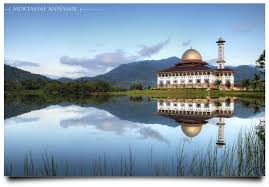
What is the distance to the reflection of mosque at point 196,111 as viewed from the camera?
6062mm

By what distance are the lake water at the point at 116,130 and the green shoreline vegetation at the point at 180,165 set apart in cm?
2

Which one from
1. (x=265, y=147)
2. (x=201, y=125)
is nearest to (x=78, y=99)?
(x=201, y=125)

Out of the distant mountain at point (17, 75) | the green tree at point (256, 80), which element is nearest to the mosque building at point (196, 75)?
the green tree at point (256, 80)

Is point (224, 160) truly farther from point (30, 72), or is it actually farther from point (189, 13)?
point (30, 72)

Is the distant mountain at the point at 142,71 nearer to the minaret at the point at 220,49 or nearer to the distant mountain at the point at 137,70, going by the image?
the distant mountain at the point at 137,70

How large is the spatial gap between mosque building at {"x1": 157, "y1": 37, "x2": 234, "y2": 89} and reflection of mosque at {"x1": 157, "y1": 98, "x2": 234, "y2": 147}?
38 centimetres

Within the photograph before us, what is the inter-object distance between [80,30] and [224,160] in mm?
2903

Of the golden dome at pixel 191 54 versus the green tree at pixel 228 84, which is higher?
the golden dome at pixel 191 54

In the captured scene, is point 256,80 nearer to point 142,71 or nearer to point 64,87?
point 142,71

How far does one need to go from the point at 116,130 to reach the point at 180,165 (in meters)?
1.45

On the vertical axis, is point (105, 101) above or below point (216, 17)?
below

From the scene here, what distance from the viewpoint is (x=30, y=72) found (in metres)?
6.14

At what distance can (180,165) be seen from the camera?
17.1 ft

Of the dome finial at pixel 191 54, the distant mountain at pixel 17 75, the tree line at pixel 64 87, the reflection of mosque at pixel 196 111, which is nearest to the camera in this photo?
the distant mountain at pixel 17 75
